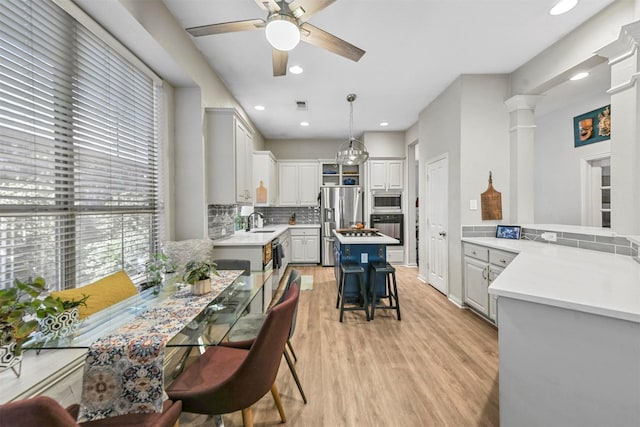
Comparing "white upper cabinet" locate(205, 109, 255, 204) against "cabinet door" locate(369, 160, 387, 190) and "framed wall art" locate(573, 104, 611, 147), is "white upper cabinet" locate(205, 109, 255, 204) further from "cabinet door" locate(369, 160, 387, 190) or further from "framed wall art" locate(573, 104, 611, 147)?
"framed wall art" locate(573, 104, 611, 147)

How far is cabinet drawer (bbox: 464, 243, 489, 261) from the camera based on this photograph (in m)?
2.88

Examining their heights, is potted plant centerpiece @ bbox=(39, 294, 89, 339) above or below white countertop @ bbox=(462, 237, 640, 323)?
below

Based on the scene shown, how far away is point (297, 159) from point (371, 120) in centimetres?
194

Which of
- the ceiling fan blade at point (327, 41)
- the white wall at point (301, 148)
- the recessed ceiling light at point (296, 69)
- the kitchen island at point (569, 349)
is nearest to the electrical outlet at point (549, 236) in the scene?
the kitchen island at point (569, 349)

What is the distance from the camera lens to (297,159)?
6.17m

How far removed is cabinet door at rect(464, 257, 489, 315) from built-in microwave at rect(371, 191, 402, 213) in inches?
103

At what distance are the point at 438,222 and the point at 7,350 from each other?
4297 mm

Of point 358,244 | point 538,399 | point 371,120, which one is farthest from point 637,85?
point 371,120

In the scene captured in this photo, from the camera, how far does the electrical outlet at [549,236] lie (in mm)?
2742

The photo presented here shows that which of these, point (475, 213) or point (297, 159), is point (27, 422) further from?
point (297, 159)

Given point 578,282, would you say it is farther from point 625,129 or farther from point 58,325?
point 58,325

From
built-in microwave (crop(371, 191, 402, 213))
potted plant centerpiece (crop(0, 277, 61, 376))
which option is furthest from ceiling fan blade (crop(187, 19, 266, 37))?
built-in microwave (crop(371, 191, 402, 213))

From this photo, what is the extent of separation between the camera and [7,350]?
3.02 feet

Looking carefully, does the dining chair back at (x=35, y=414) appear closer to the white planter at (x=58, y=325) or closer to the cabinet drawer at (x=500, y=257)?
the white planter at (x=58, y=325)
